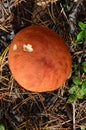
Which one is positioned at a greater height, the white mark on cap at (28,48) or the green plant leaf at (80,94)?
the white mark on cap at (28,48)

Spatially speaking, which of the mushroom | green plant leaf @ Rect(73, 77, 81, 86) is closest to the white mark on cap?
the mushroom

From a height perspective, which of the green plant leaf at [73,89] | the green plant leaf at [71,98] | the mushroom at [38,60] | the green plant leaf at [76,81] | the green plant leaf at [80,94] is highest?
the mushroom at [38,60]

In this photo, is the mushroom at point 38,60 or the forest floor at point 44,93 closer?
the mushroom at point 38,60

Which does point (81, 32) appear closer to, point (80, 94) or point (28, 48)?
point (80, 94)

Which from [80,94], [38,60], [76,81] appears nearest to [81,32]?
[76,81]

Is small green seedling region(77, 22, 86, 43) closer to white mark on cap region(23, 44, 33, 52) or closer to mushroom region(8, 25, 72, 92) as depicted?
mushroom region(8, 25, 72, 92)

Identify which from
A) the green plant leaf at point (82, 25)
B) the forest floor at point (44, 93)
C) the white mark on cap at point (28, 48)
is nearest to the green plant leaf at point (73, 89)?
the forest floor at point (44, 93)

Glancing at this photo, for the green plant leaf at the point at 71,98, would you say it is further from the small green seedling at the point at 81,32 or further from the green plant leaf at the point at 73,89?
the small green seedling at the point at 81,32
